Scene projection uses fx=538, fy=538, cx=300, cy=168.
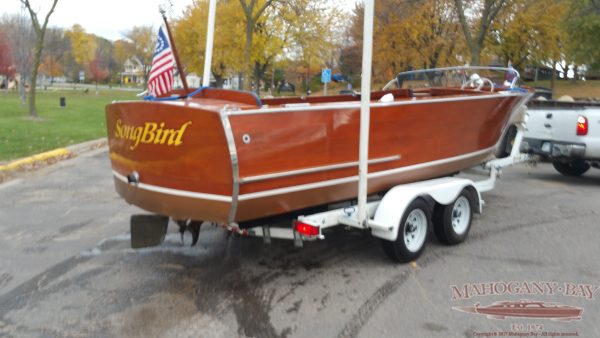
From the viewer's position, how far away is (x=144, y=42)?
6662 cm

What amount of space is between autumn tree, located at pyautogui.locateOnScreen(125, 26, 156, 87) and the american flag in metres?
59.2

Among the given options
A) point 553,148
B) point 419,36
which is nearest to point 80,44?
point 419,36

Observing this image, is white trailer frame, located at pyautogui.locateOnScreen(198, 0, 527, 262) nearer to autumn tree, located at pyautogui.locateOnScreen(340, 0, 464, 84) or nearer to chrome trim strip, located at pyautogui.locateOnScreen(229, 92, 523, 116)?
chrome trim strip, located at pyautogui.locateOnScreen(229, 92, 523, 116)

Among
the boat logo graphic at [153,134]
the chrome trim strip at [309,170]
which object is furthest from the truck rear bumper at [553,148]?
the boat logo graphic at [153,134]

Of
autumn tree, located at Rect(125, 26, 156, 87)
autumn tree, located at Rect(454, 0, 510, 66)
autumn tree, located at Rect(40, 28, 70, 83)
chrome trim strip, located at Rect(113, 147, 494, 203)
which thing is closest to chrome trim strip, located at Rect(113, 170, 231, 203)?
chrome trim strip, located at Rect(113, 147, 494, 203)

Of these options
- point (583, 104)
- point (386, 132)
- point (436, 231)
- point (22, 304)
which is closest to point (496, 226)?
point (436, 231)

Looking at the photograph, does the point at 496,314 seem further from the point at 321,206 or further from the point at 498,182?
the point at 498,182

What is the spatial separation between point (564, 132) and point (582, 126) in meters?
0.30

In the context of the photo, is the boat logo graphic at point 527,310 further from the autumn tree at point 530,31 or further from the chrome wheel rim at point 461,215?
the autumn tree at point 530,31

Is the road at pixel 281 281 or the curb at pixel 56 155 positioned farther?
the curb at pixel 56 155

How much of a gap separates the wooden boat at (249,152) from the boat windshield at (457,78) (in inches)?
103

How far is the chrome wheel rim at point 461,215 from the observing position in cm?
573

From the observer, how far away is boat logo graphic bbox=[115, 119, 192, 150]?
402 cm

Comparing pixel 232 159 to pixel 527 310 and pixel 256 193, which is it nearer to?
pixel 256 193
